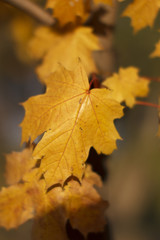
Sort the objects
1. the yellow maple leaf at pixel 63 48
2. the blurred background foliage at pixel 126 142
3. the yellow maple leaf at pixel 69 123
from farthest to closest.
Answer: the blurred background foliage at pixel 126 142, the yellow maple leaf at pixel 63 48, the yellow maple leaf at pixel 69 123

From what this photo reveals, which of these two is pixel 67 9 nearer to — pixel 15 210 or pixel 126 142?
pixel 15 210

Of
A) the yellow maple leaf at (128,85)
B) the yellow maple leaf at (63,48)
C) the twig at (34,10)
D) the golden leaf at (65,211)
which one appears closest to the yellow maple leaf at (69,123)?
the golden leaf at (65,211)

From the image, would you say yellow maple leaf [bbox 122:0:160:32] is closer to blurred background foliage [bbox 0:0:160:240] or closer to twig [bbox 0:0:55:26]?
blurred background foliage [bbox 0:0:160:240]

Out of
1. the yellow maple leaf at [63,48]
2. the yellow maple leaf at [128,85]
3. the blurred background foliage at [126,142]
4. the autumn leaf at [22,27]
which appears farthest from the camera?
the autumn leaf at [22,27]

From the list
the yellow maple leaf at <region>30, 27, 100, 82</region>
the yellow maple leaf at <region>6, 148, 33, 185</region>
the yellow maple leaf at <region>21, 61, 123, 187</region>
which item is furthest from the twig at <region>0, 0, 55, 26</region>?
the yellow maple leaf at <region>6, 148, 33, 185</region>

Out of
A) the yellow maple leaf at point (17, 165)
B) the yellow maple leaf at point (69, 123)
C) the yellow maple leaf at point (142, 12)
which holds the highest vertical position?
the yellow maple leaf at point (142, 12)

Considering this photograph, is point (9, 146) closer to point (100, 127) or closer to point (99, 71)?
point (99, 71)

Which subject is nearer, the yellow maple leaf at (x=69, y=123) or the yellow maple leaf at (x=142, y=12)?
the yellow maple leaf at (x=69, y=123)

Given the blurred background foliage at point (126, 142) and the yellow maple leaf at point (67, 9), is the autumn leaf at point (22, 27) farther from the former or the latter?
the yellow maple leaf at point (67, 9)
